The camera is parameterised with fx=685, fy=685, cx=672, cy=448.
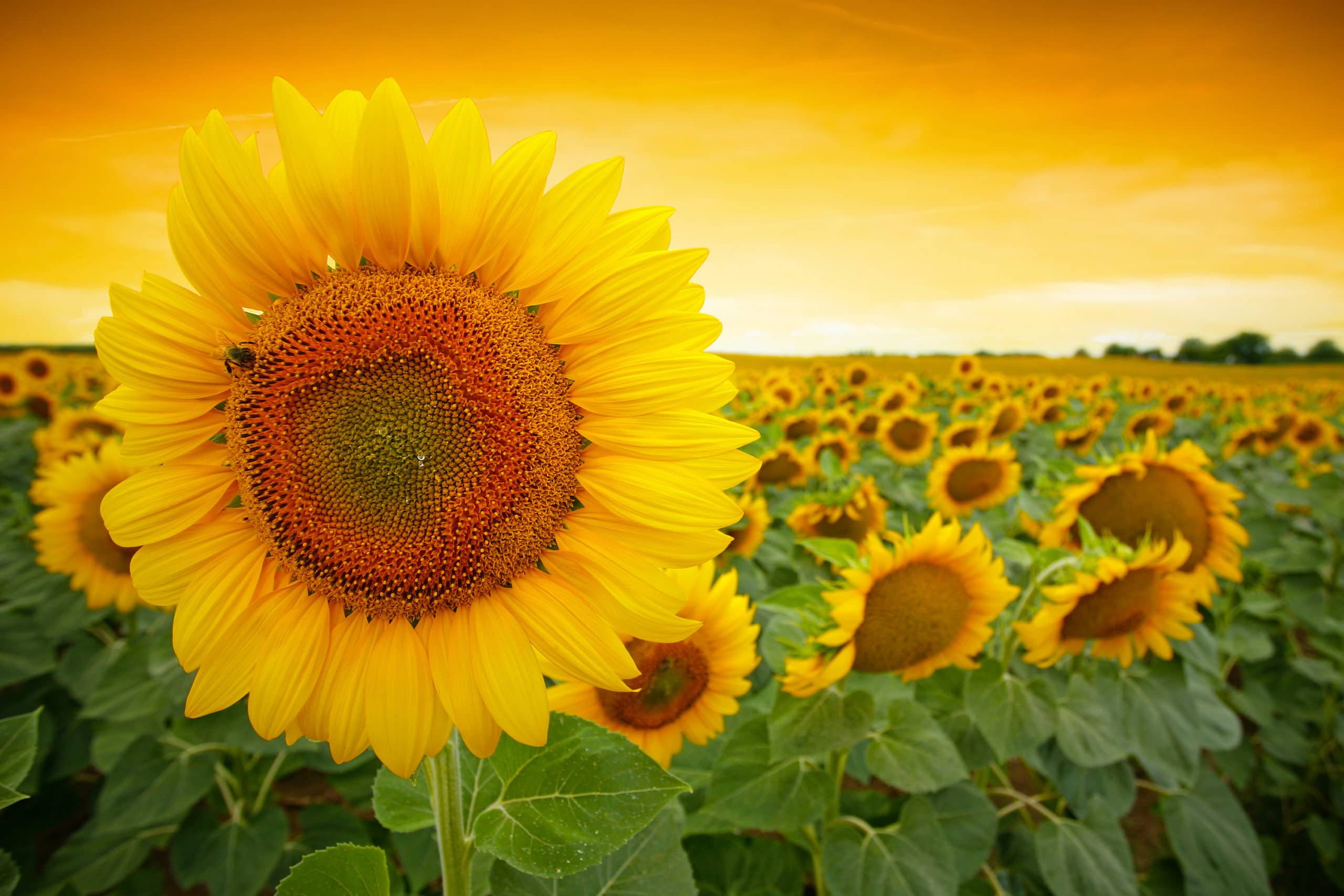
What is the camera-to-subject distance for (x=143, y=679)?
10.4 ft

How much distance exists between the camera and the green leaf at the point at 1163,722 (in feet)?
8.69

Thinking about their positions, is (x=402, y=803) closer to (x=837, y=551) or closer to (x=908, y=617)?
(x=837, y=551)

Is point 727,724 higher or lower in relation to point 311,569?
lower

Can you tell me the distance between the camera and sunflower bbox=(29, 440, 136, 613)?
10.6 feet

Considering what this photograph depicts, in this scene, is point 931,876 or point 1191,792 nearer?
point 931,876

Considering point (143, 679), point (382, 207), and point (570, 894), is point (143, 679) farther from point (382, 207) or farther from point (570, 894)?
point (382, 207)

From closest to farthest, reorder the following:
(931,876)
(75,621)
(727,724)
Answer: (931,876) < (727,724) < (75,621)

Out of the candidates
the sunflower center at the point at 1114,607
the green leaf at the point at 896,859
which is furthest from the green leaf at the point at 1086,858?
the sunflower center at the point at 1114,607

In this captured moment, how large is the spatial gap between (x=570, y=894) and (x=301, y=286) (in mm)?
Result: 1270

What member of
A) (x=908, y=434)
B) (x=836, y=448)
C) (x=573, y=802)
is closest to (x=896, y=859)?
(x=573, y=802)

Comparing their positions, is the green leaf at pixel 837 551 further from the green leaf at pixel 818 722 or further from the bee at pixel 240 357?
the bee at pixel 240 357

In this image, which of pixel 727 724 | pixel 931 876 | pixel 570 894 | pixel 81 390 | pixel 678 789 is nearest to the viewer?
pixel 678 789

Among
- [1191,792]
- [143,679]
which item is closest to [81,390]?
[143,679]

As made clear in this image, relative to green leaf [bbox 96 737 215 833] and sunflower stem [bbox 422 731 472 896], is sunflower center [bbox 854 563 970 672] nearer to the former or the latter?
sunflower stem [bbox 422 731 472 896]
